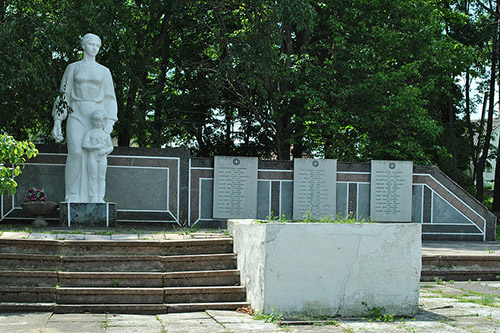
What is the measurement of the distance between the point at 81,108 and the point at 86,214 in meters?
1.93

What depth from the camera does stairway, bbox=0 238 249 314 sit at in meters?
6.68

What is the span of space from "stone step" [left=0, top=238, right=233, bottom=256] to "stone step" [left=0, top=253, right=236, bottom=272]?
195 mm

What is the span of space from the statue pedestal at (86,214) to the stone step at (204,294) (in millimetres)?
4205

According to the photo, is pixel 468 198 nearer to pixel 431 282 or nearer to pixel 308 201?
pixel 308 201

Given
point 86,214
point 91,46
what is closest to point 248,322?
point 86,214

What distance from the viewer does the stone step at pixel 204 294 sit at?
689 centimetres

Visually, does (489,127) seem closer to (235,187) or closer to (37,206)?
(235,187)

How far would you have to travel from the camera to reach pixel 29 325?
5742 millimetres

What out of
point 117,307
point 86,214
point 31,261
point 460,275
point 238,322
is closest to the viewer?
point 238,322

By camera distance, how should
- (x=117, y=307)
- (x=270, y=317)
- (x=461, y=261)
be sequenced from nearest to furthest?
(x=270, y=317) < (x=117, y=307) < (x=461, y=261)

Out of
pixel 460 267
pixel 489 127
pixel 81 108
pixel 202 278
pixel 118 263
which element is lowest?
pixel 460 267

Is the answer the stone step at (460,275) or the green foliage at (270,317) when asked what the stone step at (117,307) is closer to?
the green foliage at (270,317)

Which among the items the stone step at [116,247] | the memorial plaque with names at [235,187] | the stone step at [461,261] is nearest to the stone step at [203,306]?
the stone step at [116,247]

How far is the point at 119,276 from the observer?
7055 millimetres
